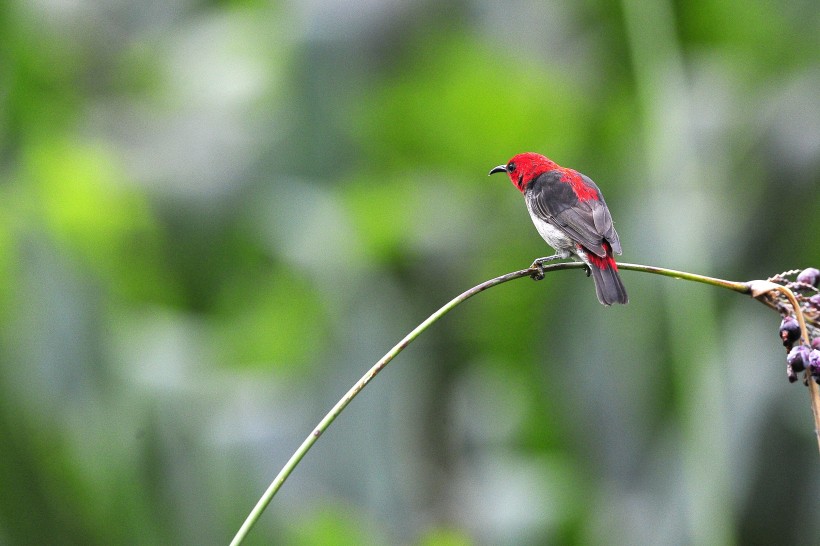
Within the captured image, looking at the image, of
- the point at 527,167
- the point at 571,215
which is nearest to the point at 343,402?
the point at 571,215

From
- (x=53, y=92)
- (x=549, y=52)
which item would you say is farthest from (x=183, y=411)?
(x=549, y=52)

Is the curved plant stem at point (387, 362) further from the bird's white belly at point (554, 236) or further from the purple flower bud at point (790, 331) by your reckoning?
the bird's white belly at point (554, 236)

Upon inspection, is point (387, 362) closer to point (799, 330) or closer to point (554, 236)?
point (799, 330)

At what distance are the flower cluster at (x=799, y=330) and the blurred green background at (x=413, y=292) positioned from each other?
133 cm

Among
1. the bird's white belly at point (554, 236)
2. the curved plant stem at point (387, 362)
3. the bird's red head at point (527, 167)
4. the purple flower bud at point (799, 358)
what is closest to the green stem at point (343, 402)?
the curved plant stem at point (387, 362)

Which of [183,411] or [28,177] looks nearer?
[183,411]

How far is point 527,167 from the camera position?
1577mm

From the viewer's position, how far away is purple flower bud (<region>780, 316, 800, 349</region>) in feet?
3.45

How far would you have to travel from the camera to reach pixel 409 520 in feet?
9.77

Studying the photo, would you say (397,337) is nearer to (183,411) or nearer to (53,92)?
(183,411)

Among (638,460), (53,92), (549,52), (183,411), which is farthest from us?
(549,52)

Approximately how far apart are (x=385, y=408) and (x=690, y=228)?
0.93 meters

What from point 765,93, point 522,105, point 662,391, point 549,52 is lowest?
point 662,391

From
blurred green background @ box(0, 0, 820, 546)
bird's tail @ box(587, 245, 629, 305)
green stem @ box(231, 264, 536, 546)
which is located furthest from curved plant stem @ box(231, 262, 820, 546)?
blurred green background @ box(0, 0, 820, 546)
